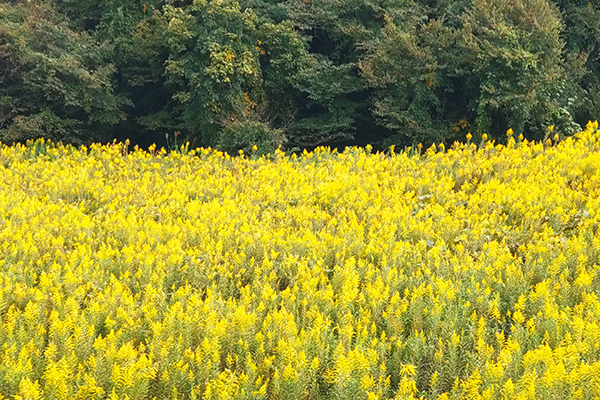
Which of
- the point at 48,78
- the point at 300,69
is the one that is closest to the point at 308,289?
the point at 48,78

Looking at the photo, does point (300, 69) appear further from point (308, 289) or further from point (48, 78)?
point (308, 289)

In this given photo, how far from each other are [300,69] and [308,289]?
15.7 meters

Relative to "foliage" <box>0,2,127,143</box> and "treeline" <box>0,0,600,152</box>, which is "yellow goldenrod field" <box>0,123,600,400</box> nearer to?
"treeline" <box>0,0,600,152</box>

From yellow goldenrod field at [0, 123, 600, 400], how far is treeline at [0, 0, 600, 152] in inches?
415

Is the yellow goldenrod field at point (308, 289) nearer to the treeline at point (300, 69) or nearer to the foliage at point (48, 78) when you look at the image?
the treeline at point (300, 69)

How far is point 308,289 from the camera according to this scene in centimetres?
343

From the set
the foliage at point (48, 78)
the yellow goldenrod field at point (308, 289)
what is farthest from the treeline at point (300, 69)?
the yellow goldenrod field at point (308, 289)

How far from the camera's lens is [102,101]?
18.1 meters

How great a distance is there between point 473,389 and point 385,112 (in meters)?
15.1

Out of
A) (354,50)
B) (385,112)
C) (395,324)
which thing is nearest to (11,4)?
(354,50)

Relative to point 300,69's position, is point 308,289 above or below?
below

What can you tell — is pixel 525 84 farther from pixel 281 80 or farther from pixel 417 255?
pixel 417 255

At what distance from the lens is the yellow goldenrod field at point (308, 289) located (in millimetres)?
2564

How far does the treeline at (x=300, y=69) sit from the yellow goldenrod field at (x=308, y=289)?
34.6 ft
